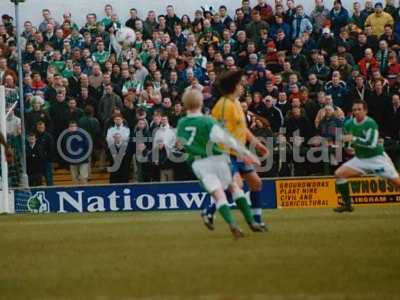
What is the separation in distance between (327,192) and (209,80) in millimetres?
3844

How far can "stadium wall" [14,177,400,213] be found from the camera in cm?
2578

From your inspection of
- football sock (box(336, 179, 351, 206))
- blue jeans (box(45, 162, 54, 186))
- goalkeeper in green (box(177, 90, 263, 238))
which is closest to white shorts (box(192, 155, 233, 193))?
goalkeeper in green (box(177, 90, 263, 238))

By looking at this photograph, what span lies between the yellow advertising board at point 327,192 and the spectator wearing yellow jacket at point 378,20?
372 cm

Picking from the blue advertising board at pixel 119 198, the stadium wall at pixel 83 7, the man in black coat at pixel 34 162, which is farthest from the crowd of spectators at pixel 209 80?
the stadium wall at pixel 83 7

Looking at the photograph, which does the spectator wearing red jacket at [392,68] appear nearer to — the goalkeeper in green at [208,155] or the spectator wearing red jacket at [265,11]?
the spectator wearing red jacket at [265,11]

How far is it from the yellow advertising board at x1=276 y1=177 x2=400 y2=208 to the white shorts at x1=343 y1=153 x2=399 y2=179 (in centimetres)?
694

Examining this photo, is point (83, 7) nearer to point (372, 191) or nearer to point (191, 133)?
point (372, 191)

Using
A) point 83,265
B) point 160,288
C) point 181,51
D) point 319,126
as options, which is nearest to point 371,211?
point 319,126

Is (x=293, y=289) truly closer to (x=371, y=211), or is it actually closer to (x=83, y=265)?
(x=83, y=265)

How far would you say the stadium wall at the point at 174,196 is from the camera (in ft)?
84.6

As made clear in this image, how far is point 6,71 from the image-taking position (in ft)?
91.1

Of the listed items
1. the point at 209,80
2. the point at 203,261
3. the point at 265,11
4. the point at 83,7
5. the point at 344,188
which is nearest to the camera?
the point at 203,261

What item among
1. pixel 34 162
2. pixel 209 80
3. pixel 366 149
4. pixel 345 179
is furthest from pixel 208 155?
pixel 34 162

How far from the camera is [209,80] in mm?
26484
